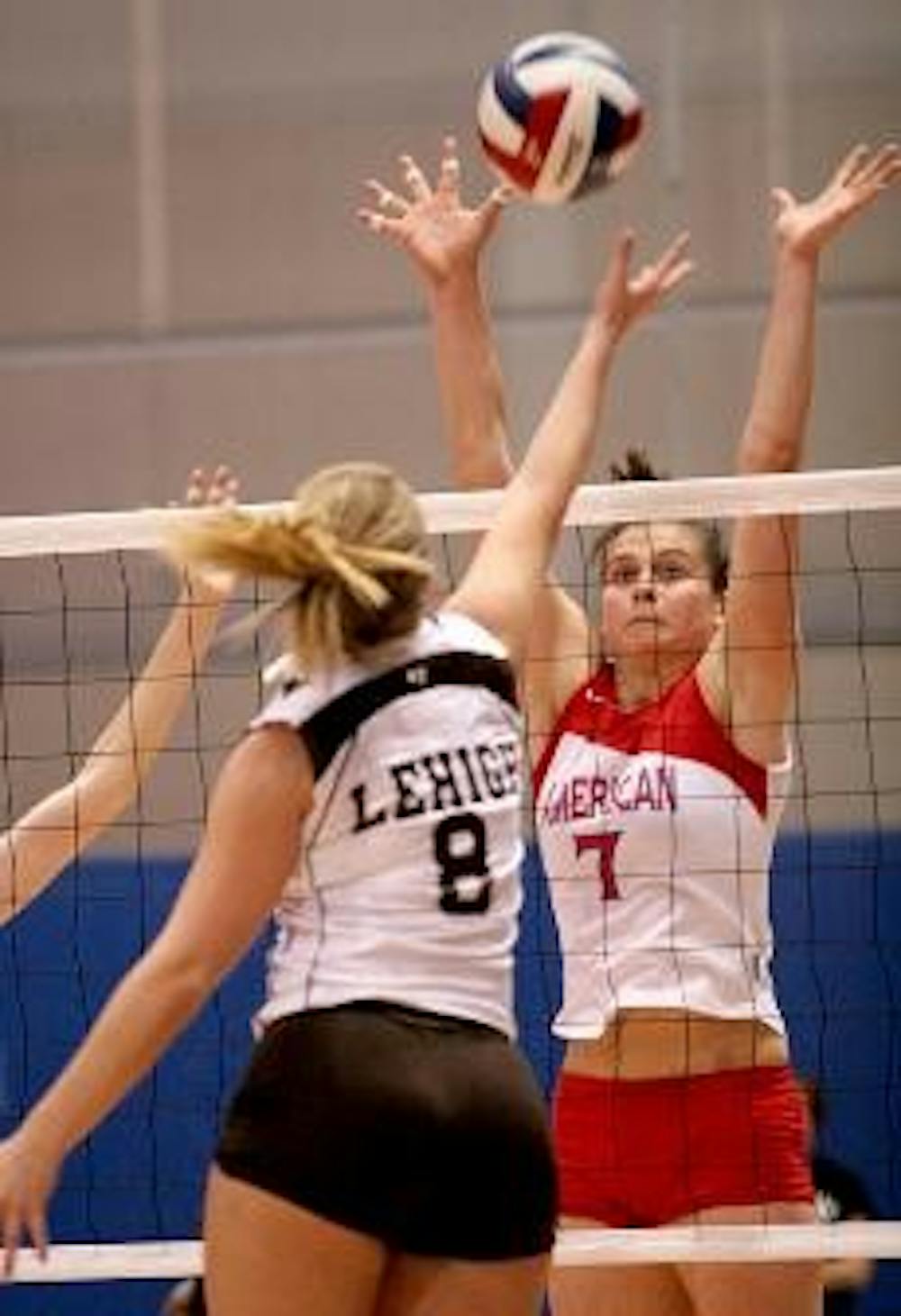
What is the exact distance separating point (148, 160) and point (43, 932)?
91.8 inches

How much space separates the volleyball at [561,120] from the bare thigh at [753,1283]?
168 centimetres

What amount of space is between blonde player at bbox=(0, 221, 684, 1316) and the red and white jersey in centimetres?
116

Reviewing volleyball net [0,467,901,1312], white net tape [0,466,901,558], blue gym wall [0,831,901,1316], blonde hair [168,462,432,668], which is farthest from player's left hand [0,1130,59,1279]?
blue gym wall [0,831,901,1316]

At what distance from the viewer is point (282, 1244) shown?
3.44 metres

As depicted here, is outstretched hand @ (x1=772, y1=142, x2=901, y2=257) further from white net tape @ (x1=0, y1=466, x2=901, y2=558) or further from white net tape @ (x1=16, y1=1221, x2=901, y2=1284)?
white net tape @ (x1=16, y1=1221, x2=901, y2=1284)

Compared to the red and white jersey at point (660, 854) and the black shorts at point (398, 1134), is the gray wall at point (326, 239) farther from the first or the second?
the black shorts at point (398, 1134)

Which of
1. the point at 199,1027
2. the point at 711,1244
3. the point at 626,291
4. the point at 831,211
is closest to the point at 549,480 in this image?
the point at 626,291

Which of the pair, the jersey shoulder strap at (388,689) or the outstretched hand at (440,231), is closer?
the jersey shoulder strap at (388,689)

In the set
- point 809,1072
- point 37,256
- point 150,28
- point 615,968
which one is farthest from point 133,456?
point 615,968

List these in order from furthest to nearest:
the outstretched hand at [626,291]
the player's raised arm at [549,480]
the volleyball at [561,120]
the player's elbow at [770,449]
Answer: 1. the player's elbow at [770,449]
2. the volleyball at [561,120]
3. the outstretched hand at [626,291]
4. the player's raised arm at [549,480]

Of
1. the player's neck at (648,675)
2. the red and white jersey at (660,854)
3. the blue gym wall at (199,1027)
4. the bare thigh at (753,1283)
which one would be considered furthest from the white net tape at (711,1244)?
the blue gym wall at (199,1027)

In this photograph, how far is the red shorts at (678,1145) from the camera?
471 centimetres

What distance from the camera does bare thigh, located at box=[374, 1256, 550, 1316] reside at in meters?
3.48

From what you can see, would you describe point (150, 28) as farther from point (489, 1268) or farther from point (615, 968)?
point (489, 1268)
